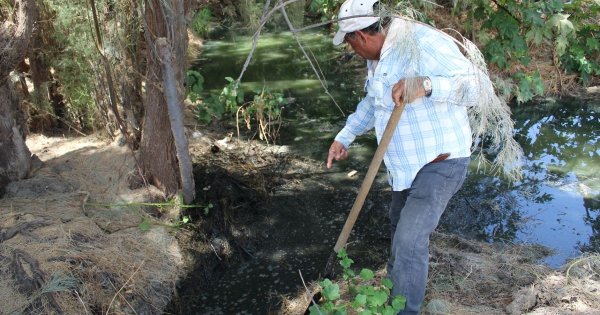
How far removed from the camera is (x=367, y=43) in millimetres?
2348

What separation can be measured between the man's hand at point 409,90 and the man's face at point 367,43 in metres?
0.28

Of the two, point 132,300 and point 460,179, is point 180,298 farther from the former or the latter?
point 460,179

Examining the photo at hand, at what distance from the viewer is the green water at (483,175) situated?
392 centimetres

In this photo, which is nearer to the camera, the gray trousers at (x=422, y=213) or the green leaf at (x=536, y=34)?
the gray trousers at (x=422, y=213)

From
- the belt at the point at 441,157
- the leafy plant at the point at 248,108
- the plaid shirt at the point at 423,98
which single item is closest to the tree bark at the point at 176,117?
the leafy plant at the point at 248,108

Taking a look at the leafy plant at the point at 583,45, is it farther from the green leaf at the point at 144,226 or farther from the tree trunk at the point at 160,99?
the green leaf at the point at 144,226

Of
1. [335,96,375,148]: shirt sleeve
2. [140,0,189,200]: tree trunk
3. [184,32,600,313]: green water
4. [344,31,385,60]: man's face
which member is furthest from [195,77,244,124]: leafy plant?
[344,31,385,60]: man's face

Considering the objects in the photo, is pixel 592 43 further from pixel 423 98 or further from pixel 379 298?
pixel 379 298

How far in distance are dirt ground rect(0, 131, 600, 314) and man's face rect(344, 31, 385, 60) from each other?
1472 millimetres

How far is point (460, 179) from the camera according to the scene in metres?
2.38

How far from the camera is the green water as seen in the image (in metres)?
3.92

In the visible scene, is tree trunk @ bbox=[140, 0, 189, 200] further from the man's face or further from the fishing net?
the fishing net

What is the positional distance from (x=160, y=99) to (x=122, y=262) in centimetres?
125

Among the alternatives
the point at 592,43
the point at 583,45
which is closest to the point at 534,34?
the point at 592,43
